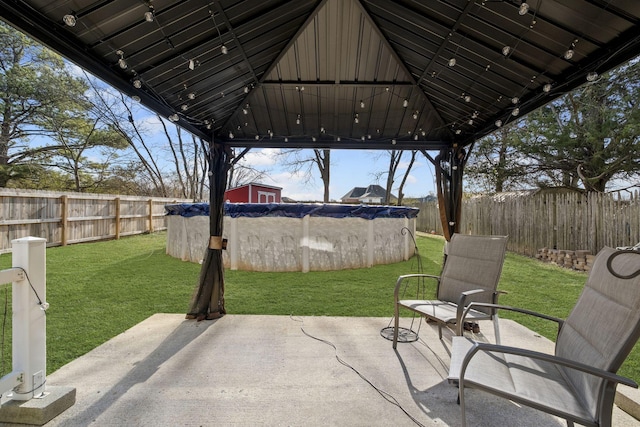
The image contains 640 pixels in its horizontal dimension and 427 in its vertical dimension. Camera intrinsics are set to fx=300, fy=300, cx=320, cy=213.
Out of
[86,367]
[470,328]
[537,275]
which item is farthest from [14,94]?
[537,275]

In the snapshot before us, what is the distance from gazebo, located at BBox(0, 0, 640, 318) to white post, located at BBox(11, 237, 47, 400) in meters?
1.20

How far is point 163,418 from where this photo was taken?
1748 millimetres

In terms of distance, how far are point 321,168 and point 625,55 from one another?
16.4 metres

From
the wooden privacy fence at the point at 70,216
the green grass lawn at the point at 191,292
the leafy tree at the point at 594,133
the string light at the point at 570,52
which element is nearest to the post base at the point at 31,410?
the green grass lawn at the point at 191,292

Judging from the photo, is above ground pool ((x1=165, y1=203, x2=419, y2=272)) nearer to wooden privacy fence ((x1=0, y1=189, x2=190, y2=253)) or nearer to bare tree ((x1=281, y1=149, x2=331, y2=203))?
wooden privacy fence ((x1=0, y1=189, x2=190, y2=253))

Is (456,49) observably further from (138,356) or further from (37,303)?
A: (138,356)

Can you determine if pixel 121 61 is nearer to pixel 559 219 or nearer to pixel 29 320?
pixel 29 320

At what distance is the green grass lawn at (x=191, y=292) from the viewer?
310cm

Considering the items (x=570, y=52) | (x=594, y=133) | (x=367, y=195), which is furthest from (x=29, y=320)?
(x=367, y=195)

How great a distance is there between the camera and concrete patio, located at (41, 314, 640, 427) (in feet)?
5.82

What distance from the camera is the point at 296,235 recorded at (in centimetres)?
611

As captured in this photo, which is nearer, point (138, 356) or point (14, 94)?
point (138, 356)

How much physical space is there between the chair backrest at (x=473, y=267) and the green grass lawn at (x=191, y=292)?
0.96 m

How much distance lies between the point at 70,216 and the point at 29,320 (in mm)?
8986
